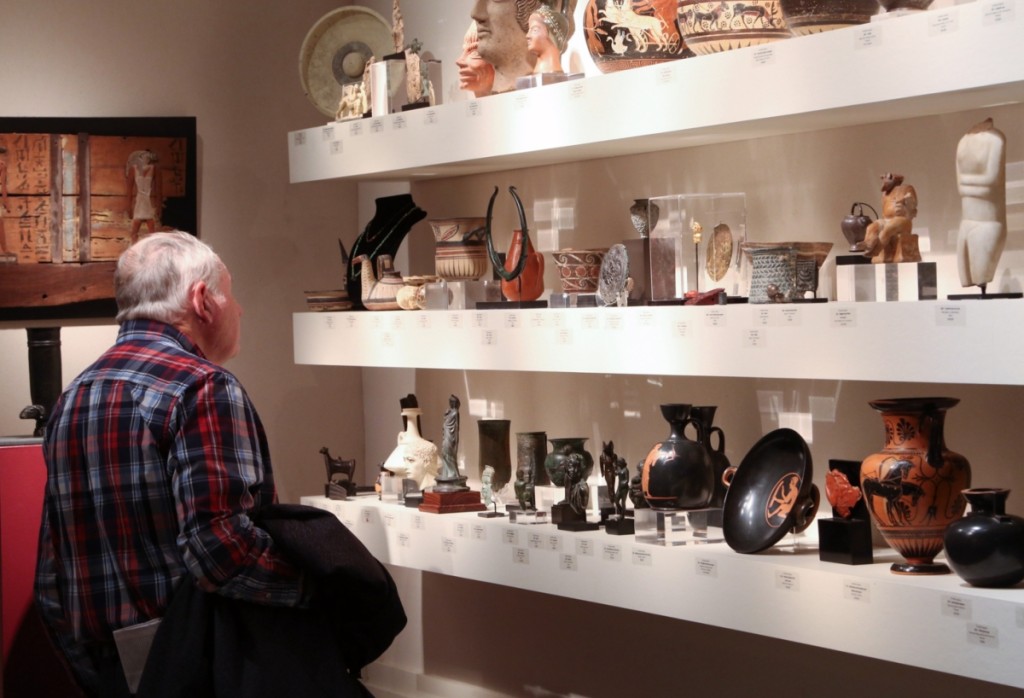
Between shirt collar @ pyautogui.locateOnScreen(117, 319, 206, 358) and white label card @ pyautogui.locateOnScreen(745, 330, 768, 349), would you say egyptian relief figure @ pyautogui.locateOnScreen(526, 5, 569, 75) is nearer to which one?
white label card @ pyautogui.locateOnScreen(745, 330, 768, 349)

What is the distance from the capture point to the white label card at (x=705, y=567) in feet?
10.2

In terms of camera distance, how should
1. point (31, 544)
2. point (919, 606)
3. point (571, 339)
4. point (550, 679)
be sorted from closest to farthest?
1. point (919, 606)
2. point (571, 339)
3. point (31, 544)
4. point (550, 679)

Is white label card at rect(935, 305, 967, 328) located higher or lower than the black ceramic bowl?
higher

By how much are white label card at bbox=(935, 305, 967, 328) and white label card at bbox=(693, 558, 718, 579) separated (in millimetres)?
805

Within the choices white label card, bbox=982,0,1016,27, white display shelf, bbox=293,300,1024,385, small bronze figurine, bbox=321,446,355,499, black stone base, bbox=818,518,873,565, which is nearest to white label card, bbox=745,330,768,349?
white display shelf, bbox=293,300,1024,385

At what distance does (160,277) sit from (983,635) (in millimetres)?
1749

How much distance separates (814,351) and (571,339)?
79 centimetres

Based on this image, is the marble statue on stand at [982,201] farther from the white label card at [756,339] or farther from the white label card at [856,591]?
the white label card at [856,591]

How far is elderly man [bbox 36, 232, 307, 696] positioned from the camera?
2486 mm

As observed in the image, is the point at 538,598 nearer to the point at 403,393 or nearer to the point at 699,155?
the point at 403,393

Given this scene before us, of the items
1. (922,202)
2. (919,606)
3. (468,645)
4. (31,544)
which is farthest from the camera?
(468,645)

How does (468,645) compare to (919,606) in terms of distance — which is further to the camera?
(468,645)

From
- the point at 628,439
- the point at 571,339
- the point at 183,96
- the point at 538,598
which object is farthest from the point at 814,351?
the point at 183,96

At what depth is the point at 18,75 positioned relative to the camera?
448 centimetres
